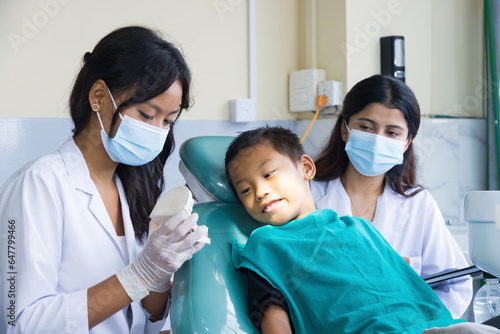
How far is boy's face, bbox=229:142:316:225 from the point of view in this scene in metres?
1.46

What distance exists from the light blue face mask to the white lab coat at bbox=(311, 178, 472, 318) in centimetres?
67

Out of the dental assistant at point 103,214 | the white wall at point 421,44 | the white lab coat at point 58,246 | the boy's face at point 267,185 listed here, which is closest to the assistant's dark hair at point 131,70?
the dental assistant at point 103,214

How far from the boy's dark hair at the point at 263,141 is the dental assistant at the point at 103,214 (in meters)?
0.20

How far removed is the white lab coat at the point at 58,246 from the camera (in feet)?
4.08

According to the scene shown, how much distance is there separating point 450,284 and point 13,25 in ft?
6.29

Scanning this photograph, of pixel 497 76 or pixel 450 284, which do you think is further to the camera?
pixel 497 76

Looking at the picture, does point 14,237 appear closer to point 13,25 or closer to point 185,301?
point 185,301

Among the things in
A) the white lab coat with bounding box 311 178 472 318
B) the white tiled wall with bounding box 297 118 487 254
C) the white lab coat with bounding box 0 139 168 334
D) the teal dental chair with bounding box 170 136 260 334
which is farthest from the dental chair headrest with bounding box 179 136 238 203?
the white tiled wall with bounding box 297 118 487 254

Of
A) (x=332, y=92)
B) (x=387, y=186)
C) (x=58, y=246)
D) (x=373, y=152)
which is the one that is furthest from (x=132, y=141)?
(x=332, y=92)

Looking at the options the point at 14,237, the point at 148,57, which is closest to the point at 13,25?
the point at 148,57

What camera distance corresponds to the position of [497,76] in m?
2.79

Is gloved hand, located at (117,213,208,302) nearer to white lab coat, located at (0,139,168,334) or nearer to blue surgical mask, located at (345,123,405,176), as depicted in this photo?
white lab coat, located at (0,139,168,334)

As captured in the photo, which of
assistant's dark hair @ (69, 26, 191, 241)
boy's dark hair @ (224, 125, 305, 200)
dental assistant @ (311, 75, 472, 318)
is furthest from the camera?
dental assistant @ (311, 75, 472, 318)

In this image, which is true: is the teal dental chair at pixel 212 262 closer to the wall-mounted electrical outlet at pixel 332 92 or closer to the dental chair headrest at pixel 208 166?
the dental chair headrest at pixel 208 166
